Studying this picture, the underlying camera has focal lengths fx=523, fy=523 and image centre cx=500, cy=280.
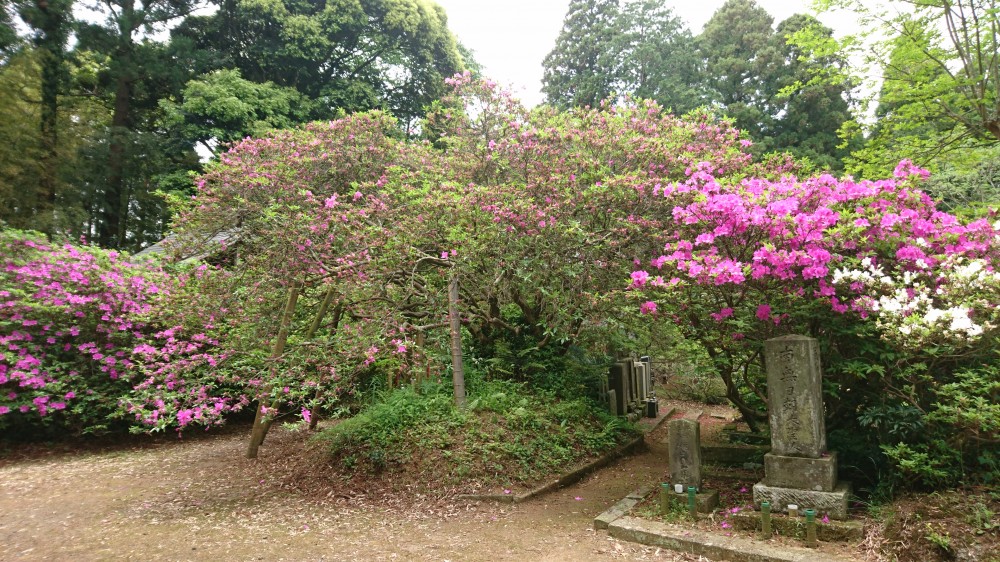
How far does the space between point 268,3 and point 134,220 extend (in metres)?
8.57

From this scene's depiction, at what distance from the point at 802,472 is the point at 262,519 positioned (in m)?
5.47

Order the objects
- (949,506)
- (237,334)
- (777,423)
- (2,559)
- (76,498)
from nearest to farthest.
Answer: (949,506)
(2,559)
(777,423)
(76,498)
(237,334)

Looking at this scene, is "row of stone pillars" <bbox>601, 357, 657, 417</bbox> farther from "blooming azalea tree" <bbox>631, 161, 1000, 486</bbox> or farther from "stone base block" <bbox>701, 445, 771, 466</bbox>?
"blooming azalea tree" <bbox>631, 161, 1000, 486</bbox>

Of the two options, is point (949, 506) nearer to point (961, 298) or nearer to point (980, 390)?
point (980, 390)

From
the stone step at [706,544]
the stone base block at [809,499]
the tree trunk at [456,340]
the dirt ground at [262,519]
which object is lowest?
the dirt ground at [262,519]

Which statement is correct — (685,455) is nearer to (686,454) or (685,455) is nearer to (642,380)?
(686,454)

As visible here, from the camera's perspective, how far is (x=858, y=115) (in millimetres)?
8219

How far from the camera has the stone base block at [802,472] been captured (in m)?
4.75

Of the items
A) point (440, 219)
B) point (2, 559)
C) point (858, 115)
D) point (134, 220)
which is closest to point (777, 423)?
point (440, 219)

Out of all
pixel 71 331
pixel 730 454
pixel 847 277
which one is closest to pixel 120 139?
pixel 71 331

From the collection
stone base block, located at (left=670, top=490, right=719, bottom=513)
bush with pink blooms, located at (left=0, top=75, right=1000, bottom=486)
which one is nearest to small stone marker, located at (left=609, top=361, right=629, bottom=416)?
bush with pink blooms, located at (left=0, top=75, right=1000, bottom=486)

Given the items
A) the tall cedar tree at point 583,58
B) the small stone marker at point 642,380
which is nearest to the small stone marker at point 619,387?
the small stone marker at point 642,380

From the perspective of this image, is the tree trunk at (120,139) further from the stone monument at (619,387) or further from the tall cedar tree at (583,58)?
the tall cedar tree at (583,58)

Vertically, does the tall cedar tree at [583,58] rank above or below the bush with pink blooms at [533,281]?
above
